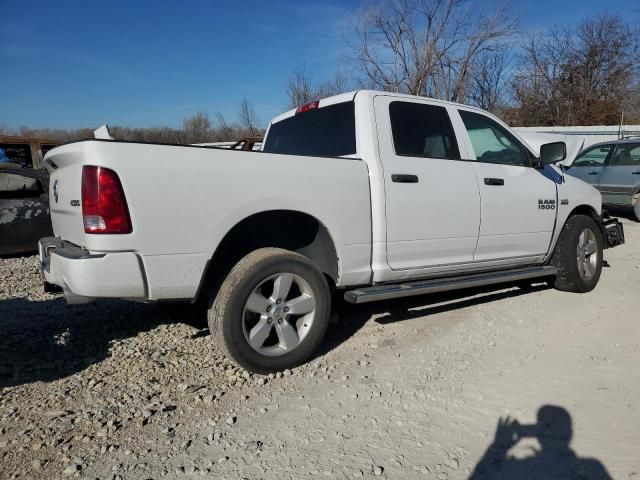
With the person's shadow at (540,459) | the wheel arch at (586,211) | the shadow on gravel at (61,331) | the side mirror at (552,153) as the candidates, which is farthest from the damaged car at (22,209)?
the wheel arch at (586,211)

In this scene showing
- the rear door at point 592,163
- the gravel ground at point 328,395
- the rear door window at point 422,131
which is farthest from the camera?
the rear door at point 592,163

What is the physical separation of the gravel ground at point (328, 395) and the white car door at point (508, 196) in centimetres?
63

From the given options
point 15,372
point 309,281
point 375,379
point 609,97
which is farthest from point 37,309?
point 609,97

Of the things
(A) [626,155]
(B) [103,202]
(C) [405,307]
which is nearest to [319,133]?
(C) [405,307]

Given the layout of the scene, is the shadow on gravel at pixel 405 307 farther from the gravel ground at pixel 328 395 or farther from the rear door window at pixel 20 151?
the rear door window at pixel 20 151

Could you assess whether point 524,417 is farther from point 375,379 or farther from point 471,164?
point 471,164

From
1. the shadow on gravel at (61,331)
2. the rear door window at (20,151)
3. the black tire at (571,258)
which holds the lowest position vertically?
the shadow on gravel at (61,331)

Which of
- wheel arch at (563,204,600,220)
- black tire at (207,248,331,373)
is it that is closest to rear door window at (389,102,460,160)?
black tire at (207,248,331,373)

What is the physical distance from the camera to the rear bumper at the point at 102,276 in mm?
2775

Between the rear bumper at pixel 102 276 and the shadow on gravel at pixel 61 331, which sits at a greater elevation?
the rear bumper at pixel 102 276

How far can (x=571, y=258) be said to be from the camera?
5.14m

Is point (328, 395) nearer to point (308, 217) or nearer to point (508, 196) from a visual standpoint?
point (308, 217)

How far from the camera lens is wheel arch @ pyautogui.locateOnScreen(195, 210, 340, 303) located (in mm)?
3439

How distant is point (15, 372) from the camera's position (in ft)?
11.0
